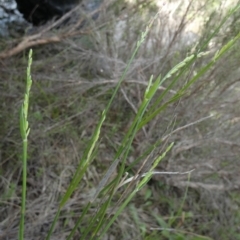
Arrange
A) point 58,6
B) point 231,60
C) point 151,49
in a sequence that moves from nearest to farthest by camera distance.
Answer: point 231,60 < point 151,49 < point 58,6

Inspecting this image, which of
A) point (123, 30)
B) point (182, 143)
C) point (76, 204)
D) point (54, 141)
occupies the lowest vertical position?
point (76, 204)

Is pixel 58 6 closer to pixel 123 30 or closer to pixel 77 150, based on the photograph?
pixel 123 30

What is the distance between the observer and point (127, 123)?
2523 millimetres

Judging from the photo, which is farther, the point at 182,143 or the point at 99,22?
the point at 99,22

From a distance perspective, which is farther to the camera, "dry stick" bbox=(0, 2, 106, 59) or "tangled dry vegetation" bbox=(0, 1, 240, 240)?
"dry stick" bbox=(0, 2, 106, 59)

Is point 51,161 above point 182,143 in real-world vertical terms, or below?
below

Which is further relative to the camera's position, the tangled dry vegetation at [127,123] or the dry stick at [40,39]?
the dry stick at [40,39]

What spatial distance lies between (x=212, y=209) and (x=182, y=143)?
0.41 m

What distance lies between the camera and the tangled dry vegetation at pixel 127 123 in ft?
7.00

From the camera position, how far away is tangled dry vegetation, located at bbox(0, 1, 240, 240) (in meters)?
2.13

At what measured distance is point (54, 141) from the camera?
230cm

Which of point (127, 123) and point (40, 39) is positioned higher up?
point (40, 39)

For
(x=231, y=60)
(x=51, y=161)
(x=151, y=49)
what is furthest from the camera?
(x=151, y=49)

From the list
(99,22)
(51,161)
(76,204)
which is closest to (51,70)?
(99,22)
